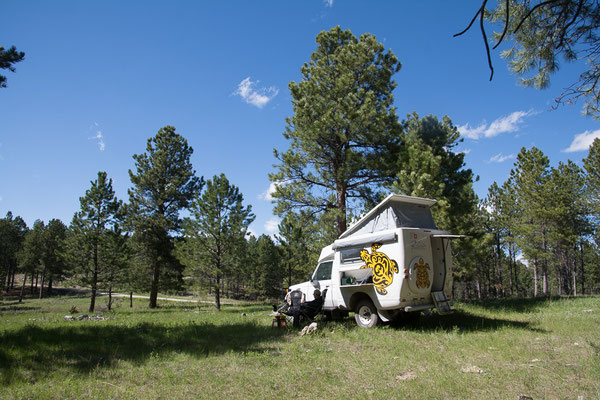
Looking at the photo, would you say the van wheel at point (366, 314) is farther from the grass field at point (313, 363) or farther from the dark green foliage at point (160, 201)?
the dark green foliage at point (160, 201)

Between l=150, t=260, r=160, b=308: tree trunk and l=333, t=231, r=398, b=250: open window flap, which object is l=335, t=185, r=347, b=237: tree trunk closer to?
l=333, t=231, r=398, b=250: open window flap

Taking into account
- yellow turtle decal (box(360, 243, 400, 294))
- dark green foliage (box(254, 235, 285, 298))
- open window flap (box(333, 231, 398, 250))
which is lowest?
dark green foliage (box(254, 235, 285, 298))

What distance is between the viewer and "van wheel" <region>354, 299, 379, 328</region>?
903 cm

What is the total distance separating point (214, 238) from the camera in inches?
892

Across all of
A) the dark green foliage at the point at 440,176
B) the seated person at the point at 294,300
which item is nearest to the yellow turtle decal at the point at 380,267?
the seated person at the point at 294,300

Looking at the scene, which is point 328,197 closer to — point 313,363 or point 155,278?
point 313,363

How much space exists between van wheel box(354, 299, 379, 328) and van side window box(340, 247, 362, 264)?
1.24 m

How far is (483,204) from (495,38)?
33.0m

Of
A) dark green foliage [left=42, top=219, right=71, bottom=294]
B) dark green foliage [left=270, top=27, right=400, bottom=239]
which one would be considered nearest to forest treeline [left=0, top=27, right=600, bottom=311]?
dark green foliage [left=270, top=27, right=400, bottom=239]

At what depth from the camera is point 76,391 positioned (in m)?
4.40

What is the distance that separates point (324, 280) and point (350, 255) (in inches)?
56.9

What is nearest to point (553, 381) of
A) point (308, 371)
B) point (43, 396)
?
point (308, 371)

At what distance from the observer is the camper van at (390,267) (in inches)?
326

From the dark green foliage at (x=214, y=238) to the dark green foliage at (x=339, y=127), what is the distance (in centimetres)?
817
